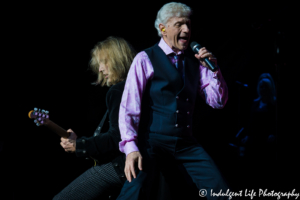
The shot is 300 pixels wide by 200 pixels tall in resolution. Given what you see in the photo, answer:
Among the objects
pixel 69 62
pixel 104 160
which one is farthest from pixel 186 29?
pixel 69 62

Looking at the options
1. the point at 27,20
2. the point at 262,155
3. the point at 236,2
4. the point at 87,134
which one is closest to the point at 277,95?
the point at 262,155

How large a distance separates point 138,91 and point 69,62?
183cm

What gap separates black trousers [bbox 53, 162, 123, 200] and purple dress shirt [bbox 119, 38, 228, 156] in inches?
19.2

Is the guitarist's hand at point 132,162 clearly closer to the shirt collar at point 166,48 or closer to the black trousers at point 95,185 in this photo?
the black trousers at point 95,185

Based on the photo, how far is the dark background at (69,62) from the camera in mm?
2838

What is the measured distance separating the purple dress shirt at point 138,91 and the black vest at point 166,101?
5 centimetres

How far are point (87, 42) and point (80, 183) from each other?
1787 mm

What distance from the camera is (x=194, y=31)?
3672 millimetres

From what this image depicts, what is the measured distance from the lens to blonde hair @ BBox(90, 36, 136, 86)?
7.11ft

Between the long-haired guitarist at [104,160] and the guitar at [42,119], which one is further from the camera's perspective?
the guitar at [42,119]

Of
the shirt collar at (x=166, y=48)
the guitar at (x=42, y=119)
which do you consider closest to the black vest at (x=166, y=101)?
the shirt collar at (x=166, y=48)

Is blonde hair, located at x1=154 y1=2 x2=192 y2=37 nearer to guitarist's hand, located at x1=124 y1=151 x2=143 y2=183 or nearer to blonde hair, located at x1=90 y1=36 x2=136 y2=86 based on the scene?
blonde hair, located at x1=90 y1=36 x2=136 y2=86

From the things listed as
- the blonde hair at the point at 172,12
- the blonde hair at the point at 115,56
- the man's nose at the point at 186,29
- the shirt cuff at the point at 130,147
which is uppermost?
the blonde hair at the point at 172,12

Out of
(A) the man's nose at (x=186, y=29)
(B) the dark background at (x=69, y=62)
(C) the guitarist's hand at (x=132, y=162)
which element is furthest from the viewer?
(B) the dark background at (x=69, y=62)
